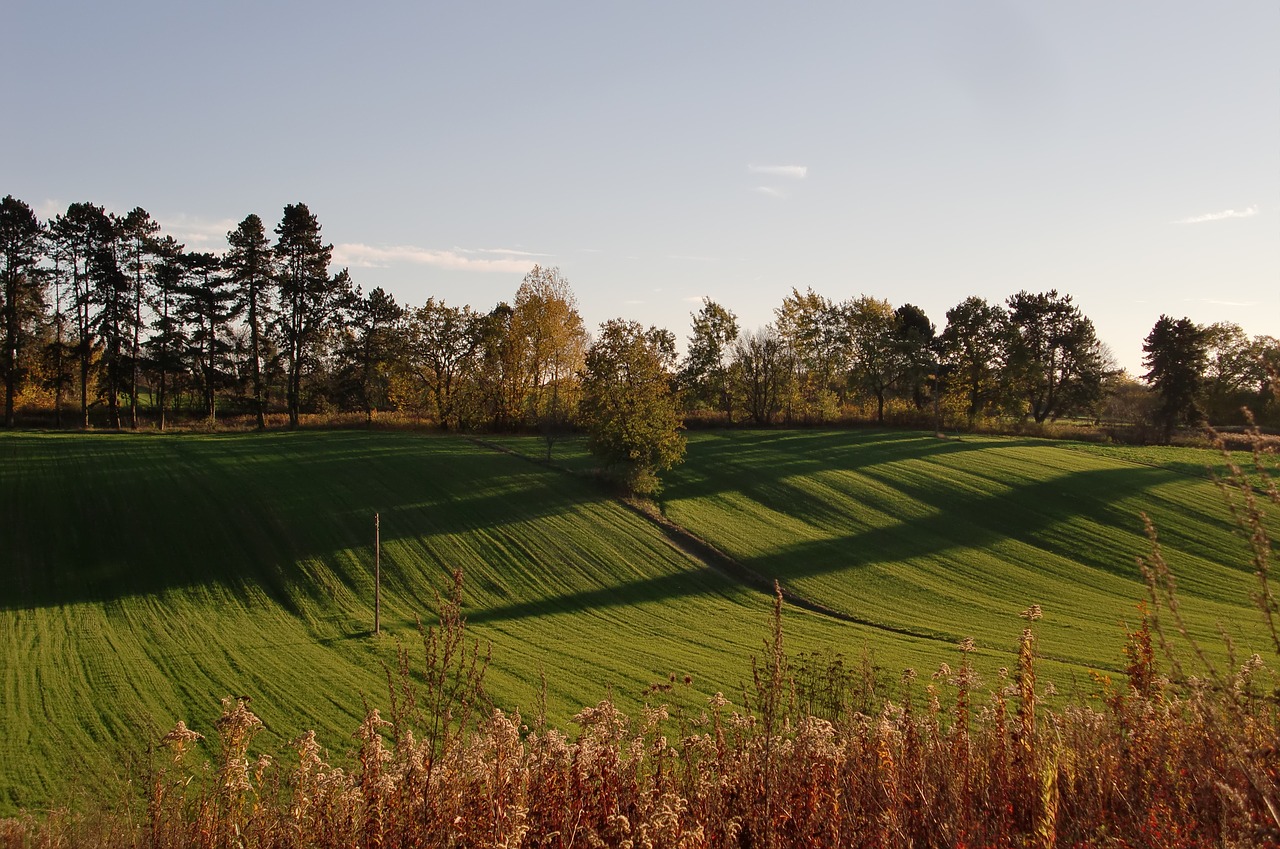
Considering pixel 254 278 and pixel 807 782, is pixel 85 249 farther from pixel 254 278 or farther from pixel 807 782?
pixel 807 782

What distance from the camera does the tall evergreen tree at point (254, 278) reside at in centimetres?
5612

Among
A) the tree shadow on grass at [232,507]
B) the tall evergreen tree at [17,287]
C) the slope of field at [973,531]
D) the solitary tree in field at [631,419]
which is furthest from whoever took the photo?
the tall evergreen tree at [17,287]

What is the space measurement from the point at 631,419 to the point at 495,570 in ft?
42.7

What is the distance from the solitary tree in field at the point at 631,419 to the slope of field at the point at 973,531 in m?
1.95

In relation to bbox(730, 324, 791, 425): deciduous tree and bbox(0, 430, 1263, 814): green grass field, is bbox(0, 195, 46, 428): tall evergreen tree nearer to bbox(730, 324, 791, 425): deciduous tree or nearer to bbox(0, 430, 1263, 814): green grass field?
bbox(0, 430, 1263, 814): green grass field

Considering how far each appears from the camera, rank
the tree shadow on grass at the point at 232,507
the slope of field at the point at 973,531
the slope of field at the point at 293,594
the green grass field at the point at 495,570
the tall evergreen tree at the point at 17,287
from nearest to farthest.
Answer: the slope of field at the point at 293,594 < the green grass field at the point at 495,570 < the tree shadow on grass at the point at 232,507 < the slope of field at the point at 973,531 < the tall evergreen tree at the point at 17,287

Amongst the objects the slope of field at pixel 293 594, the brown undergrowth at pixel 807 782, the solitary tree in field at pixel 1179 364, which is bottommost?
the slope of field at pixel 293 594

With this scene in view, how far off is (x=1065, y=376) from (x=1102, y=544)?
4090 centimetres

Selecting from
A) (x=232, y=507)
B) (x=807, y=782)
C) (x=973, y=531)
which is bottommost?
(x=973, y=531)

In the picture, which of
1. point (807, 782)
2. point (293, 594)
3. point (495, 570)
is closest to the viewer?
point (807, 782)

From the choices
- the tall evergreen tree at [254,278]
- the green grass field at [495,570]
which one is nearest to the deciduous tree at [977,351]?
the green grass field at [495,570]

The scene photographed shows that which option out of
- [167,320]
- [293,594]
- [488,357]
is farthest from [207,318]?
[293,594]

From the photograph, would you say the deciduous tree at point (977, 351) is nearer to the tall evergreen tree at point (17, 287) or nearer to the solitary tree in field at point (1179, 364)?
the solitary tree in field at point (1179, 364)

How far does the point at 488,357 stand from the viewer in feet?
198
